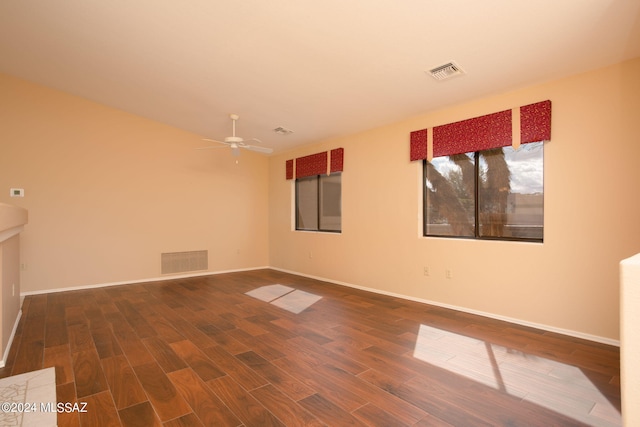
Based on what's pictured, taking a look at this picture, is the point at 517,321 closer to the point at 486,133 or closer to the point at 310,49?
the point at 486,133

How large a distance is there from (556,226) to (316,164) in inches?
157

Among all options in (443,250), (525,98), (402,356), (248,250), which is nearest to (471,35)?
(525,98)

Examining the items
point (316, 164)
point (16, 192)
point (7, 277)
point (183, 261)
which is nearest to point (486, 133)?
point (316, 164)

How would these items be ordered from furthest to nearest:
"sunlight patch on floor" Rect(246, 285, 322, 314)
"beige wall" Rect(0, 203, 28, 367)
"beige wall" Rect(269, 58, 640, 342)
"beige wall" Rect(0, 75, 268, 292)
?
1. "beige wall" Rect(0, 75, 268, 292)
2. "sunlight patch on floor" Rect(246, 285, 322, 314)
3. "beige wall" Rect(269, 58, 640, 342)
4. "beige wall" Rect(0, 203, 28, 367)

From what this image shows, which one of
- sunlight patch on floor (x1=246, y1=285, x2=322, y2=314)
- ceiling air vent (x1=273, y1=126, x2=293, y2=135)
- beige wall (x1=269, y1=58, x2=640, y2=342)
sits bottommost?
sunlight patch on floor (x1=246, y1=285, x2=322, y2=314)

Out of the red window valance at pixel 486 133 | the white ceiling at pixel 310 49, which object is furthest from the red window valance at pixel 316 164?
the red window valance at pixel 486 133

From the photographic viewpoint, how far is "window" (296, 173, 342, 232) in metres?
6.15

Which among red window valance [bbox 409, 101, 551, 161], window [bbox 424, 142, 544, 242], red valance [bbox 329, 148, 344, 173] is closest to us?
red window valance [bbox 409, 101, 551, 161]

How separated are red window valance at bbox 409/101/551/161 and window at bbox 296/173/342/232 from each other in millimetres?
1907

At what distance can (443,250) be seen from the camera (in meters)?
4.32

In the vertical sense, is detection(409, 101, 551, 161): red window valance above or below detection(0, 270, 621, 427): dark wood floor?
above

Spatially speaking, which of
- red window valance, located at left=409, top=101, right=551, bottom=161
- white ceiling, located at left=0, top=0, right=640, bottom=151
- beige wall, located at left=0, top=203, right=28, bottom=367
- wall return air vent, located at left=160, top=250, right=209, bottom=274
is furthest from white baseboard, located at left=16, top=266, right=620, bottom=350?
white ceiling, located at left=0, top=0, right=640, bottom=151

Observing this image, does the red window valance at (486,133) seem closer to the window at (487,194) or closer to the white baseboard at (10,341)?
the window at (487,194)

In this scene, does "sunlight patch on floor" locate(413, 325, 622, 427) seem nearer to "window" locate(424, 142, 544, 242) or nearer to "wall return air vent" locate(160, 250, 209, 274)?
"window" locate(424, 142, 544, 242)
